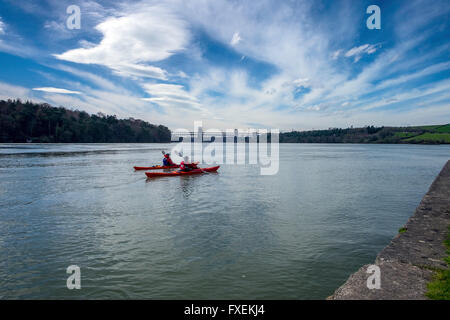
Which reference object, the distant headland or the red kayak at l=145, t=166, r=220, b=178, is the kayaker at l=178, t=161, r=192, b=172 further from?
the distant headland

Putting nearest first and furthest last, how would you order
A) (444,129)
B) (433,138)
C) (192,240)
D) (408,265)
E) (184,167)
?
(408,265) < (192,240) < (184,167) < (433,138) < (444,129)

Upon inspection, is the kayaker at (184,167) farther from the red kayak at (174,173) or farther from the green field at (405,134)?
the green field at (405,134)

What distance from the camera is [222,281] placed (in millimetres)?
7520

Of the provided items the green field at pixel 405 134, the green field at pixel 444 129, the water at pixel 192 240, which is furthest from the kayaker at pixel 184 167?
the green field at pixel 444 129

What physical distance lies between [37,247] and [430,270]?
12658 mm

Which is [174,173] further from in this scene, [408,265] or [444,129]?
[444,129]

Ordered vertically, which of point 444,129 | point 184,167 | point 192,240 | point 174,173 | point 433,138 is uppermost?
point 444,129

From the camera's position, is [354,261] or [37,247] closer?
[354,261]

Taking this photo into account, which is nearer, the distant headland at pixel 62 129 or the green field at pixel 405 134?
the distant headland at pixel 62 129

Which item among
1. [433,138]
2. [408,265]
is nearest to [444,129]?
[433,138]
